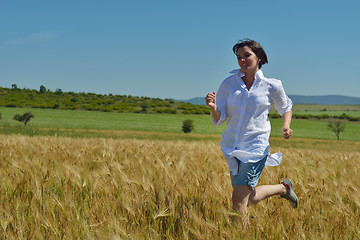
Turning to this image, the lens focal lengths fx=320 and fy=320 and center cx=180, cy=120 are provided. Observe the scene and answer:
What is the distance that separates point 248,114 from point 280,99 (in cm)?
39

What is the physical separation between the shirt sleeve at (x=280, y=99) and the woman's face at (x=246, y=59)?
25cm

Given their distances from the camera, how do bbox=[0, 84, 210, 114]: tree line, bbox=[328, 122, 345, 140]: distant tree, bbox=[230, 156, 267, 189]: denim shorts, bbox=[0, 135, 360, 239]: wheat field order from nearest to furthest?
bbox=[0, 135, 360, 239]: wheat field, bbox=[230, 156, 267, 189]: denim shorts, bbox=[328, 122, 345, 140]: distant tree, bbox=[0, 84, 210, 114]: tree line

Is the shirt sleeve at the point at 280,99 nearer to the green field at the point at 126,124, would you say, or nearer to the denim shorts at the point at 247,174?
the denim shorts at the point at 247,174

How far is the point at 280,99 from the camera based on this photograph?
2637 millimetres

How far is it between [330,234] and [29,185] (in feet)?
7.79

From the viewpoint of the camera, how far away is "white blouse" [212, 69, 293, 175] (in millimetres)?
2377

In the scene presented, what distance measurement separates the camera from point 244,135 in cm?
240

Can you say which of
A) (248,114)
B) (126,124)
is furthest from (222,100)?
(126,124)

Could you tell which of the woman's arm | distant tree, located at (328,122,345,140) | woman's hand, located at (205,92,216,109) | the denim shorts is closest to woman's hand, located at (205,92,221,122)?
woman's hand, located at (205,92,216,109)

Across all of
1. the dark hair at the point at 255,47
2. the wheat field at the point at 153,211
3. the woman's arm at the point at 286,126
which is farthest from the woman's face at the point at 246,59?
the wheat field at the point at 153,211

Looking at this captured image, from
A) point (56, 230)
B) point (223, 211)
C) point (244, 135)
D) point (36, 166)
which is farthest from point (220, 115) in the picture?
point (36, 166)

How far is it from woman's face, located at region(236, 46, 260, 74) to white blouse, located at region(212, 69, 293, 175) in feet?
0.26

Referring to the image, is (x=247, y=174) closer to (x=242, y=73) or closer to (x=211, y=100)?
(x=211, y=100)

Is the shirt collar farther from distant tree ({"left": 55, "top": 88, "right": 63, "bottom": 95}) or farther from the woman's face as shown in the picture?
distant tree ({"left": 55, "top": 88, "right": 63, "bottom": 95})
